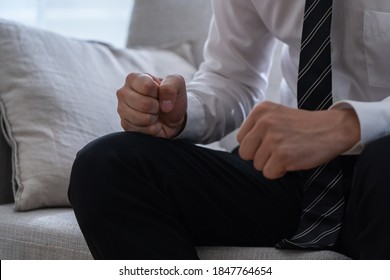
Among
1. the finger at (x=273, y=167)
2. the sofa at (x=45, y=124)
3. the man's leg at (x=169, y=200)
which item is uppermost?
the finger at (x=273, y=167)

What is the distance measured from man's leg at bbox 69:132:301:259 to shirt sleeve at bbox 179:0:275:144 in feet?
0.65

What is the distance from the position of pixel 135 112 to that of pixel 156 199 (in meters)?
0.15

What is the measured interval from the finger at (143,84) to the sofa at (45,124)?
26 cm

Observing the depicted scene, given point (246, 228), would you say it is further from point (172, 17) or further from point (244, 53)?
point (172, 17)

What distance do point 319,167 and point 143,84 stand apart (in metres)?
0.28

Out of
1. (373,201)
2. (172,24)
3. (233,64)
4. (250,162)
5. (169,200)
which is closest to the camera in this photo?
(373,201)

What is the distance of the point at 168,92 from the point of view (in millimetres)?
1045

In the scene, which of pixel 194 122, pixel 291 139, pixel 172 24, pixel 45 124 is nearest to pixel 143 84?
pixel 194 122

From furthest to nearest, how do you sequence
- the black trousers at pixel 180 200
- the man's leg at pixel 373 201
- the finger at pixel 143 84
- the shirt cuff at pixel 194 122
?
the shirt cuff at pixel 194 122
the finger at pixel 143 84
the black trousers at pixel 180 200
the man's leg at pixel 373 201

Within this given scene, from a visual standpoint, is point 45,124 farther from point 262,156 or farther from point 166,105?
point 262,156

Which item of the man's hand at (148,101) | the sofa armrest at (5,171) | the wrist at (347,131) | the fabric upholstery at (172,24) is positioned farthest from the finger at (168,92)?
the fabric upholstery at (172,24)

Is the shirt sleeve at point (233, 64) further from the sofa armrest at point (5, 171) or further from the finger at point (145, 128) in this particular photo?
the sofa armrest at point (5, 171)

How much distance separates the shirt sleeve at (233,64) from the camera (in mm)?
1265
